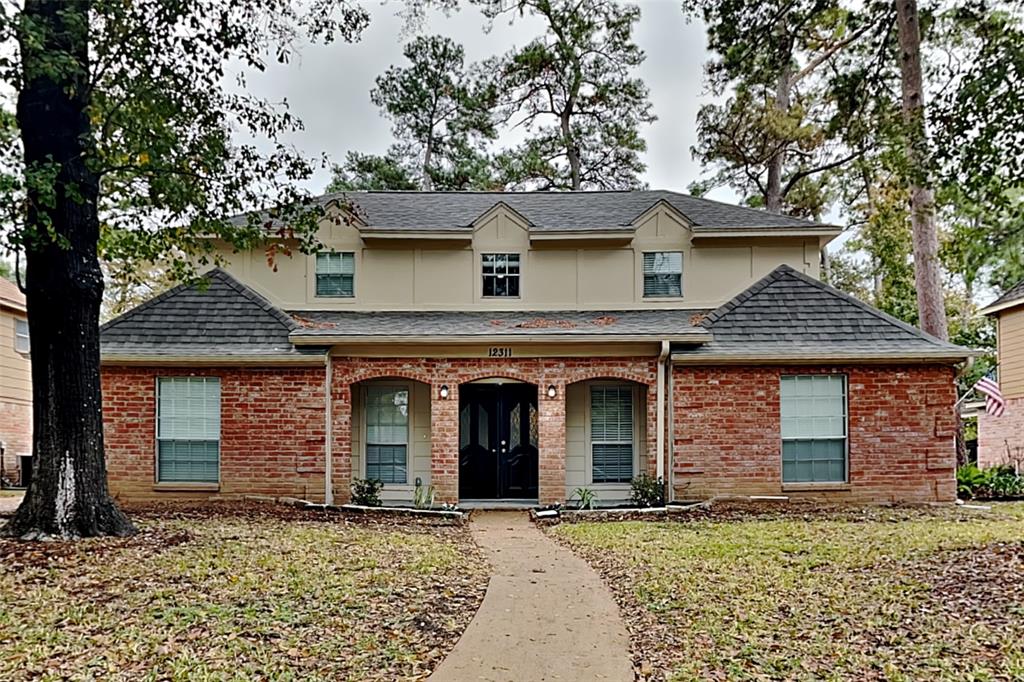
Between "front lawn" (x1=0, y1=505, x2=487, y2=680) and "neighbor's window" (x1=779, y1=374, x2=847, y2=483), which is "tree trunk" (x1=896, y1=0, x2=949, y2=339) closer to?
"neighbor's window" (x1=779, y1=374, x2=847, y2=483)

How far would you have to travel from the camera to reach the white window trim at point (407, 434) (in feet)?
44.1

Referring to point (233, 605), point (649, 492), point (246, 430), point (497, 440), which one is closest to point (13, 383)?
point (246, 430)

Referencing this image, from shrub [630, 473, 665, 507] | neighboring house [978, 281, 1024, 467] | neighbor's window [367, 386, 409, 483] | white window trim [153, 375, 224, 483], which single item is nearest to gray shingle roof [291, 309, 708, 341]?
neighbor's window [367, 386, 409, 483]

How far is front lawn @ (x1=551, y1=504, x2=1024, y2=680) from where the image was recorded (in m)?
4.92

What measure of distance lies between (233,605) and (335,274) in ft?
31.7

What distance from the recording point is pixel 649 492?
1238cm

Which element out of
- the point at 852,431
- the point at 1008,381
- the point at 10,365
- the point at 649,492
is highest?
the point at 10,365

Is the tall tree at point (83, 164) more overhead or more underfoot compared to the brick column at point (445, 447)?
more overhead

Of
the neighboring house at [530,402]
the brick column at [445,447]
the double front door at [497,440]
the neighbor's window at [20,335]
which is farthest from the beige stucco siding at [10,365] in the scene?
the brick column at [445,447]

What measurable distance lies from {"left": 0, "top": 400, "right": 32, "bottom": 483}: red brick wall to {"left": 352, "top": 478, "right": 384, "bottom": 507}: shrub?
10.6 metres

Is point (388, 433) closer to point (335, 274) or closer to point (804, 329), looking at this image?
point (335, 274)

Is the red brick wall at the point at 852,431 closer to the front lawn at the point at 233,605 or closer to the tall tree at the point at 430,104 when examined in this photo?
the front lawn at the point at 233,605

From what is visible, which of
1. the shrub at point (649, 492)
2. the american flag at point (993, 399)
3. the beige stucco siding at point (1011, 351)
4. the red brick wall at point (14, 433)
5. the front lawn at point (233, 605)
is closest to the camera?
the front lawn at point (233, 605)

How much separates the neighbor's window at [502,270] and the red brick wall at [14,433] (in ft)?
40.9
